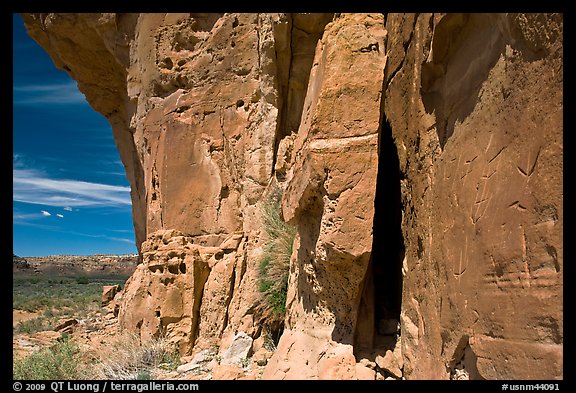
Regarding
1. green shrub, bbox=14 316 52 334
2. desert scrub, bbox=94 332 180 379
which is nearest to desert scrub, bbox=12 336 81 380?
desert scrub, bbox=94 332 180 379

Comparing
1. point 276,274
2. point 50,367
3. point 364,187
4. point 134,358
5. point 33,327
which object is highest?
point 364,187

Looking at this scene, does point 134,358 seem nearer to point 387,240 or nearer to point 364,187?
point 387,240

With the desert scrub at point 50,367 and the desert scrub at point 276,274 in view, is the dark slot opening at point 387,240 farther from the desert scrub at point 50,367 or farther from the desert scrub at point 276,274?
the desert scrub at point 50,367

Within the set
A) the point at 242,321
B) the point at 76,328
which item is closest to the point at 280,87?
the point at 242,321

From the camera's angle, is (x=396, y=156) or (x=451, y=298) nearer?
(x=451, y=298)

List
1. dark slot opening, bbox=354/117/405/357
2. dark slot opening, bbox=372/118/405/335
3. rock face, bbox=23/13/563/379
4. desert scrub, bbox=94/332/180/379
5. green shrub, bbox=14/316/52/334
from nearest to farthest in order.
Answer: rock face, bbox=23/13/563/379 < dark slot opening, bbox=354/117/405/357 < dark slot opening, bbox=372/118/405/335 < desert scrub, bbox=94/332/180/379 < green shrub, bbox=14/316/52/334

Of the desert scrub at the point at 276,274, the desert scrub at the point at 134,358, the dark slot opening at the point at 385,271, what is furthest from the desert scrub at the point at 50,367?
the dark slot opening at the point at 385,271

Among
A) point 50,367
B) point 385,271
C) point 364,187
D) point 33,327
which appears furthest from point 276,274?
point 33,327

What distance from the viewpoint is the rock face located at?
2.69 m

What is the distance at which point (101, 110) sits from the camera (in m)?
16.0

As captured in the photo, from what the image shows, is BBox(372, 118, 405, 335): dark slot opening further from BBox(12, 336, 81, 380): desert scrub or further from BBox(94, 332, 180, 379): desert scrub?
BBox(12, 336, 81, 380): desert scrub

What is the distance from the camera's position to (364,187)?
4410 mm
